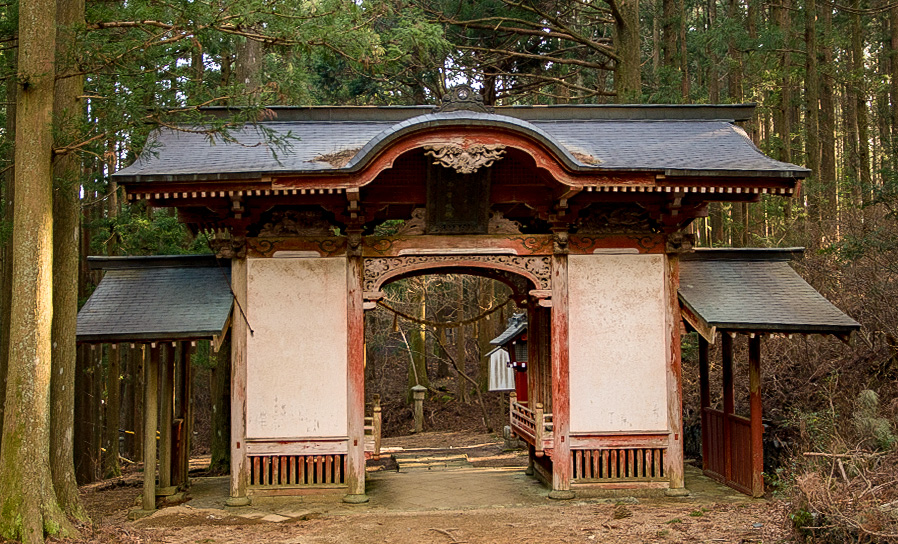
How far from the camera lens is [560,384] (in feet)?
31.3

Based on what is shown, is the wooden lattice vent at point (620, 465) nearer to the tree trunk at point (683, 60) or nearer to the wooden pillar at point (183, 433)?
the wooden pillar at point (183, 433)


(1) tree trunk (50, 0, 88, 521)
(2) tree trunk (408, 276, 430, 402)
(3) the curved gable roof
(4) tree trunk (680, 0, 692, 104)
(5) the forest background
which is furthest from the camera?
(2) tree trunk (408, 276, 430, 402)

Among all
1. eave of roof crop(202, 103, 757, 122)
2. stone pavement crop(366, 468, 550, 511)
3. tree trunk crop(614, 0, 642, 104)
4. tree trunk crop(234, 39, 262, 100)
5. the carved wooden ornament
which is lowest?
stone pavement crop(366, 468, 550, 511)

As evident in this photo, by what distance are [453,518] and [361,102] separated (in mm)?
17749

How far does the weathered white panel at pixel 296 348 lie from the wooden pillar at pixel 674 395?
154 inches

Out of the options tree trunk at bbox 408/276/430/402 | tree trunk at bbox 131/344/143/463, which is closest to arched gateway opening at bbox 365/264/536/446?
tree trunk at bbox 408/276/430/402

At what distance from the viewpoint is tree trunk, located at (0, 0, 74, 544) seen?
664cm

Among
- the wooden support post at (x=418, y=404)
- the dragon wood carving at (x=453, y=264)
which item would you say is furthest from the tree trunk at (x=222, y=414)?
the wooden support post at (x=418, y=404)

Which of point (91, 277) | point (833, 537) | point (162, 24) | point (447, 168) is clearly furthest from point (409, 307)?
point (833, 537)

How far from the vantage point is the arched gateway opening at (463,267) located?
30.5 ft

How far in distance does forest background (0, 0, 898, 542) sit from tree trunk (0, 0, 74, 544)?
0.02 metres

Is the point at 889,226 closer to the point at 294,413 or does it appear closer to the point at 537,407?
the point at 537,407

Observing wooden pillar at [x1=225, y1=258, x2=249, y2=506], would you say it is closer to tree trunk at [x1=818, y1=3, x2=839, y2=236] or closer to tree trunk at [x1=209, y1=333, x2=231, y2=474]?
tree trunk at [x1=209, y1=333, x2=231, y2=474]

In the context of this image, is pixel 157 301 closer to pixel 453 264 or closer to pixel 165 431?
pixel 165 431
